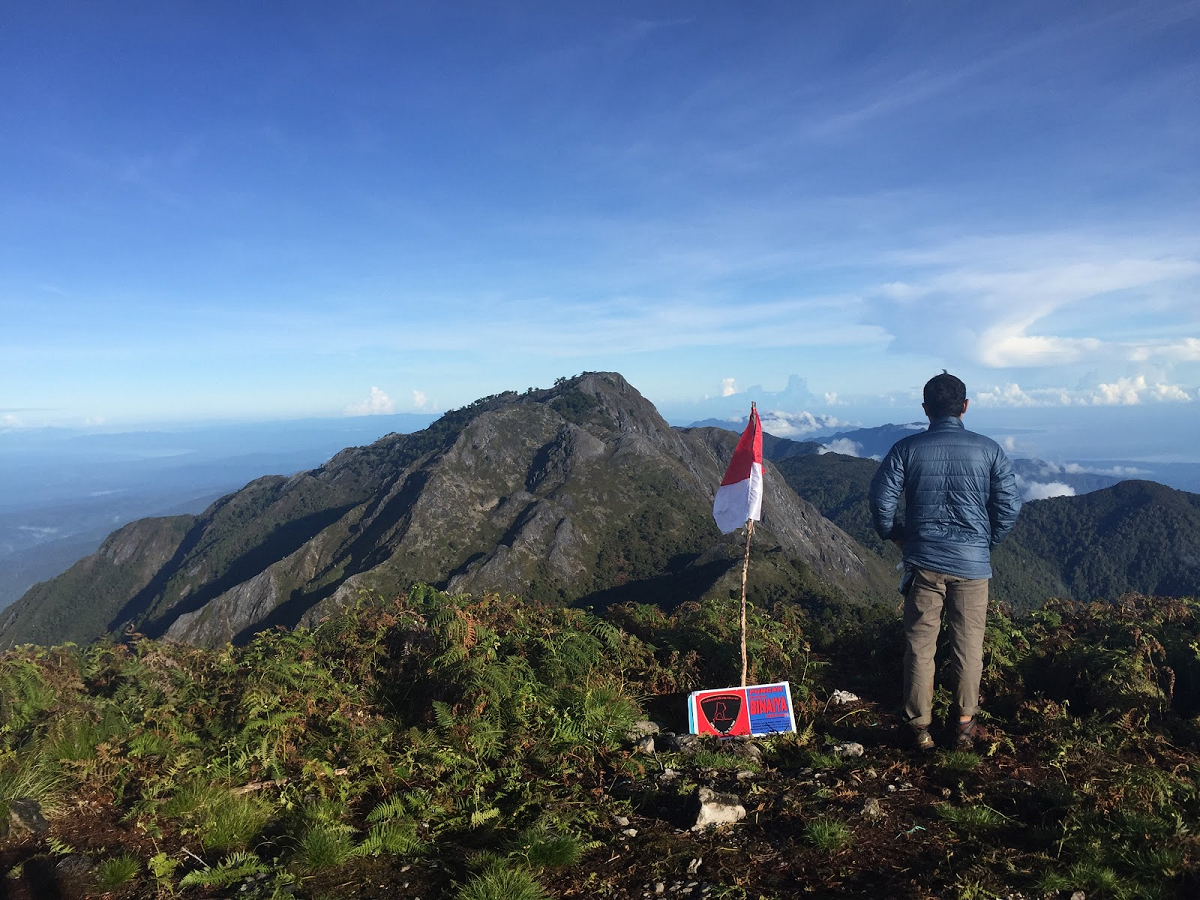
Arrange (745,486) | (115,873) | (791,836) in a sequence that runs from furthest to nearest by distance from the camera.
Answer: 1. (745,486)
2. (791,836)
3. (115,873)

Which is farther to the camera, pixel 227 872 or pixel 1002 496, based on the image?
pixel 1002 496

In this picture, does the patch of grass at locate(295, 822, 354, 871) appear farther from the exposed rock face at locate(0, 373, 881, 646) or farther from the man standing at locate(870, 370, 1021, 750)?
the exposed rock face at locate(0, 373, 881, 646)

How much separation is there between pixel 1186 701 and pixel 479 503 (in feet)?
369

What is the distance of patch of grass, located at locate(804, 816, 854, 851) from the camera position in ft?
14.8

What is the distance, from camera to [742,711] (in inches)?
270

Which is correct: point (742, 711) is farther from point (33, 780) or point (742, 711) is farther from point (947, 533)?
point (33, 780)

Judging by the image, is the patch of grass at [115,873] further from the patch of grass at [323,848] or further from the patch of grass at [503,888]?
the patch of grass at [503,888]

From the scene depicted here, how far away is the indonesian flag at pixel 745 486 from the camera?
761 cm

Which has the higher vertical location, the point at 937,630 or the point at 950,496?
the point at 950,496

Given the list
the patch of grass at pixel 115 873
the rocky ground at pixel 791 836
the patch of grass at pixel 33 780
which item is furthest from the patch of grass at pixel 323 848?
the patch of grass at pixel 33 780

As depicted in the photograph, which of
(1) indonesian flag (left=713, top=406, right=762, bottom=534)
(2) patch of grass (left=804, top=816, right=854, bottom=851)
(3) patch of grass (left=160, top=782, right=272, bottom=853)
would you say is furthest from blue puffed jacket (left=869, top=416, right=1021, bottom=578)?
(3) patch of grass (left=160, top=782, right=272, bottom=853)

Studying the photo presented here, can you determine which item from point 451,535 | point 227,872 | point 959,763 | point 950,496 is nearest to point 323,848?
point 227,872

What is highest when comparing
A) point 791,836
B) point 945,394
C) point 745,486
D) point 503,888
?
point 945,394

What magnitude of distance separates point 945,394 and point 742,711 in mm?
4165
